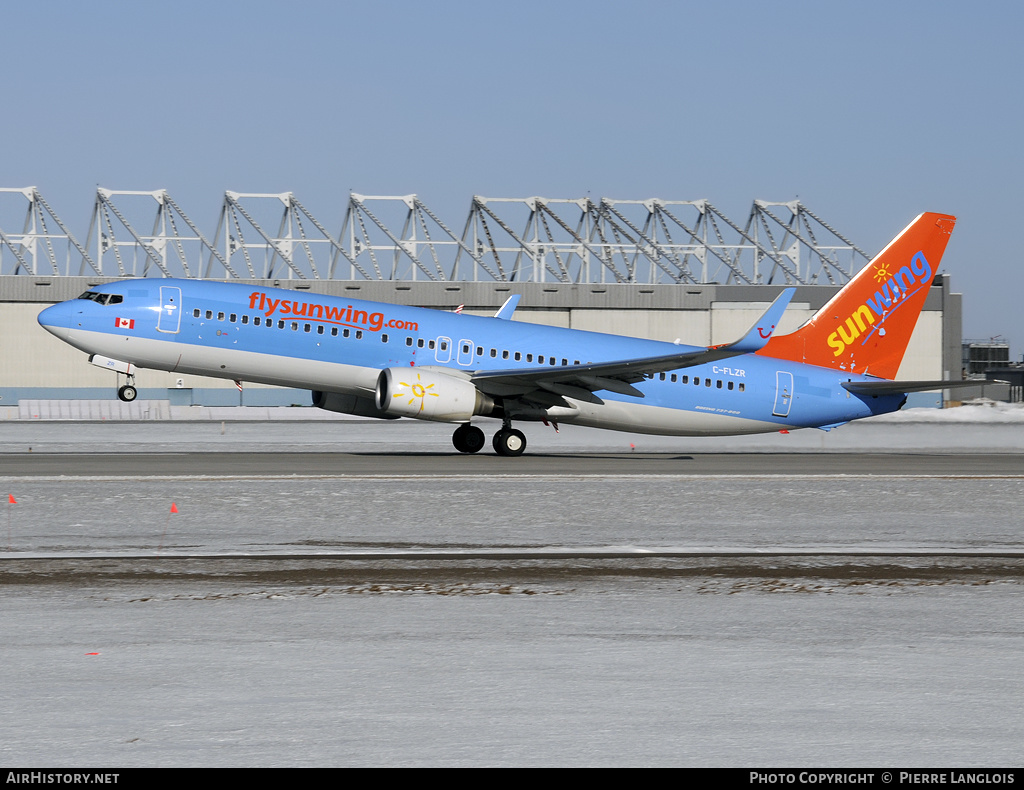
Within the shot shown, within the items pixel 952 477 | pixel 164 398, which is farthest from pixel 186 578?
Answer: pixel 164 398

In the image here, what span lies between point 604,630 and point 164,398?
86905mm

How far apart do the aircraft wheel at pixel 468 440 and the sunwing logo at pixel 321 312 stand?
379 centimetres

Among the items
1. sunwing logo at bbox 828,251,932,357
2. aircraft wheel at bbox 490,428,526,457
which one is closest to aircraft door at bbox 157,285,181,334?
aircraft wheel at bbox 490,428,526,457

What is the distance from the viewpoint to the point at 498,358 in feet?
114

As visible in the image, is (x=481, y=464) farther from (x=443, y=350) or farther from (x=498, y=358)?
(x=498, y=358)

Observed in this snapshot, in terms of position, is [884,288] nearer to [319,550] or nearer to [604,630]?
[319,550]

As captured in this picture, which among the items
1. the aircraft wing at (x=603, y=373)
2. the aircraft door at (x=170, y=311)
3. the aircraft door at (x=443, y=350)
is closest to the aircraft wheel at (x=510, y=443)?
the aircraft wing at (x=603, y=373)

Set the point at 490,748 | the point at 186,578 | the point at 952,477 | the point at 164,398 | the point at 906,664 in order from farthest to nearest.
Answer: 1. the point at 164,398
2. the point at 952,477
3. the point at 186,578
4. the point at 906,664
5. the point at 490,748

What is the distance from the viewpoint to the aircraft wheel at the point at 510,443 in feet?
110

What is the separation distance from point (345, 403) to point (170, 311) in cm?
576

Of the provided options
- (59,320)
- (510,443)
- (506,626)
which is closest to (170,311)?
(59,320)

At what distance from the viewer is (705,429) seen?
3706 centimetres

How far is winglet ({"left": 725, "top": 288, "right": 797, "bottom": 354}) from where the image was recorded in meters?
31.8

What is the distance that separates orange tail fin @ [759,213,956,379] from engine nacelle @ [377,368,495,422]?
1145 cm
